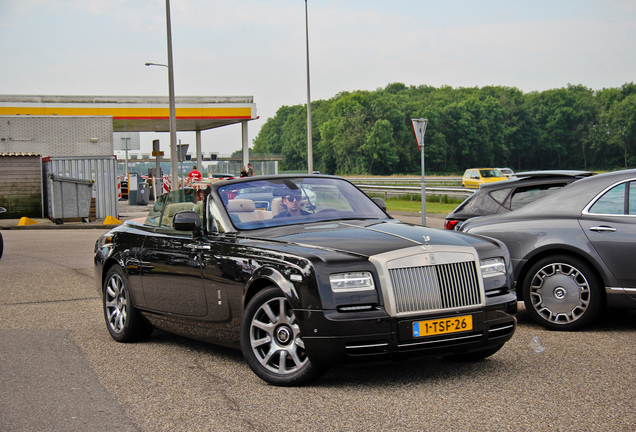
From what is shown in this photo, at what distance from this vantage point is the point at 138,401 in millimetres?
4836

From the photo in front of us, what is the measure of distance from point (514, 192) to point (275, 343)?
495 centimetres

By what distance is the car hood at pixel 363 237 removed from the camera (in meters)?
5.04

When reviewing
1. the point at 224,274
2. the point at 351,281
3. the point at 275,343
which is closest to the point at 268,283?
the point at 275,343

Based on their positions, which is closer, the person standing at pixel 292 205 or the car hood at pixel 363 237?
the car hood at pixel 363 237

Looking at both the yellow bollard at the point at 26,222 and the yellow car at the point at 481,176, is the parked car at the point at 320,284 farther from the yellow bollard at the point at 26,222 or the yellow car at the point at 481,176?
the yellow car at the point at 481,176

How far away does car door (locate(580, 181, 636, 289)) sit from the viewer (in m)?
6.67

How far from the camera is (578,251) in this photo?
6.89 metres

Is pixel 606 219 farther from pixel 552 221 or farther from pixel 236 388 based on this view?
pixel 236 388

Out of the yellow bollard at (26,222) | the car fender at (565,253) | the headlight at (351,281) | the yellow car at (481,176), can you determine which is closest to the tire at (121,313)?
the headlight at (351,281)

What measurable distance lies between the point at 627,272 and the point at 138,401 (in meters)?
4.29

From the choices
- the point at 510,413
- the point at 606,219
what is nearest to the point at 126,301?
the point at 510,413

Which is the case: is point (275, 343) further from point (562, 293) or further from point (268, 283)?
point (562, 293)

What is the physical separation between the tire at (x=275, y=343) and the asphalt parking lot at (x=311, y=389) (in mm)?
117

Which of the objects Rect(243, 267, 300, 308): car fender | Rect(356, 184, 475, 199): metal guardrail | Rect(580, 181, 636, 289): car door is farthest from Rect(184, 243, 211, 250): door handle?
Rect(356, 184, 475, 199): metal guardrail
